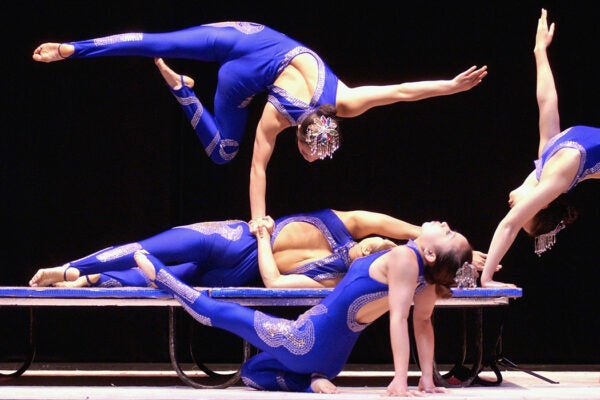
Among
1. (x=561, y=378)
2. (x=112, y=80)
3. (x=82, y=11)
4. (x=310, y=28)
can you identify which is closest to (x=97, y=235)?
(x=112, y=80)

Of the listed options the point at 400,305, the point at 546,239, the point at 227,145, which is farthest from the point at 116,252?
the point at 546,239

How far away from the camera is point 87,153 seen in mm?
5008

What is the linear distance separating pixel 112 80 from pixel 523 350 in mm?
2443

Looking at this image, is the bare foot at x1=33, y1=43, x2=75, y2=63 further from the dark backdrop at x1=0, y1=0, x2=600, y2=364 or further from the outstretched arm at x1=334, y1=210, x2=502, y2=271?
the outstretched arm at x1=334, y1=210, x2=502, y2=271

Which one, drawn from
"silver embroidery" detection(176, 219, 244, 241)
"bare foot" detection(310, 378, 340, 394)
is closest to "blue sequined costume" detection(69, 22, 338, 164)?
"silver embroidery" detection(176, 219, 244, 241)

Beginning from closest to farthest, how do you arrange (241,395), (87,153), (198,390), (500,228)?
(241,395)
(198,390)
(500,228)
(87,153)

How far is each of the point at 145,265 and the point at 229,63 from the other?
108cm

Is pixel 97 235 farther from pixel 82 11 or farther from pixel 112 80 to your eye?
pixel 82 11

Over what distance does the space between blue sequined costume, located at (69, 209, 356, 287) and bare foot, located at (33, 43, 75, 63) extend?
85cm

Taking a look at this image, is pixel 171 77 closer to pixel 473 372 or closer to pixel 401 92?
pixel 401 92

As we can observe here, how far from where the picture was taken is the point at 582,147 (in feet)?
13.1

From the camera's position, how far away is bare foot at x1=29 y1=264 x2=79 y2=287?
3.92 metres

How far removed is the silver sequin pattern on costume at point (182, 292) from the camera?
364 centimetres

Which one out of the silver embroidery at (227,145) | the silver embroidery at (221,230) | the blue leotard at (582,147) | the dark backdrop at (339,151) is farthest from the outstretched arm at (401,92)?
the dark backdrop at (339,151)
